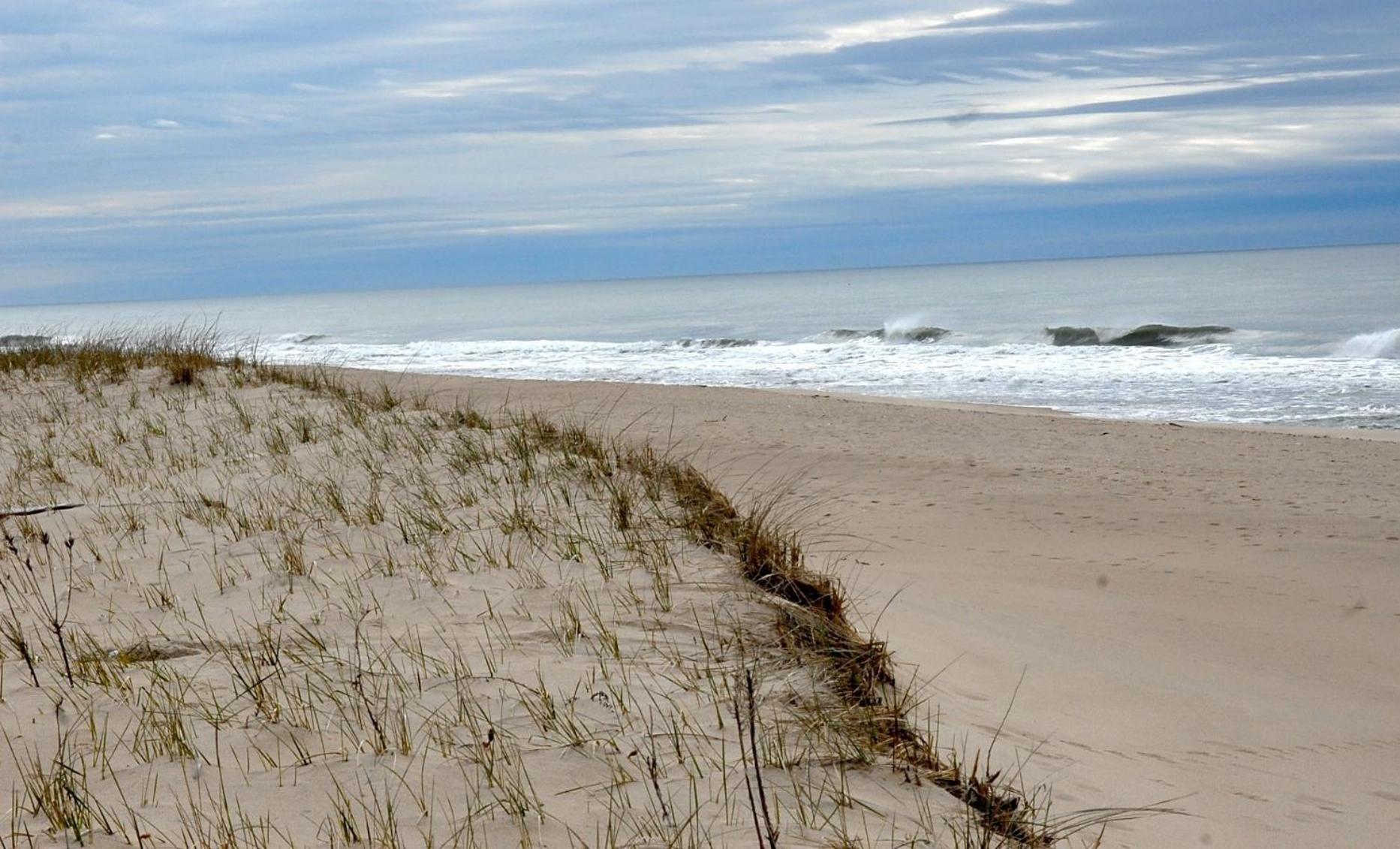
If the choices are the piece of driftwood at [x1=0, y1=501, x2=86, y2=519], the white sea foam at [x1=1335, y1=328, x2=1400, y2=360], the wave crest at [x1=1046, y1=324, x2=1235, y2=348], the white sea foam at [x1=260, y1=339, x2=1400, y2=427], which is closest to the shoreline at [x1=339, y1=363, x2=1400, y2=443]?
the white sea foam at [x1=260, y1=339, x2=1400, y2=427]

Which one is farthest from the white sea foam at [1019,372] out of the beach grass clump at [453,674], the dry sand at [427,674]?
the dry sand at [427,674]

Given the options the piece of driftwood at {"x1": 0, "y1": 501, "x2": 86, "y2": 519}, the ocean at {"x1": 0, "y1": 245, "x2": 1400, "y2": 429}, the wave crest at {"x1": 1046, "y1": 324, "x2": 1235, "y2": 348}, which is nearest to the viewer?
the piece of driftwood at {"x1": 0, "y1": 501, "x2": 86, "y2": 519}

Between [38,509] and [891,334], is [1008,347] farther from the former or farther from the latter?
[38,509]

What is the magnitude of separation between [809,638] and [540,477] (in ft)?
9.80

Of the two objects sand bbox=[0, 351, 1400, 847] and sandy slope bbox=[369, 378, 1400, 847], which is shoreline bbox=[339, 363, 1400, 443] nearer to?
sandy slope bbox=[369, 378, 1400, 847]

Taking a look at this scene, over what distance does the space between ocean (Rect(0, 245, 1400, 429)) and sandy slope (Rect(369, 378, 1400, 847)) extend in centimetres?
519

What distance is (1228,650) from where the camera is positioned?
491 cm

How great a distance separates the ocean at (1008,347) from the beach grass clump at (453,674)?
958 cm

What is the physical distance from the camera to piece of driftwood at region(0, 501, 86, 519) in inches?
237

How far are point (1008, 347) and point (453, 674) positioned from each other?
88.6 feet

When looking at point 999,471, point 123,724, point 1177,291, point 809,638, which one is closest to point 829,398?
point 999,471

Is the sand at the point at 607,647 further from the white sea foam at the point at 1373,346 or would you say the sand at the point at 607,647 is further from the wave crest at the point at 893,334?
the wave crest at the point at 893,334

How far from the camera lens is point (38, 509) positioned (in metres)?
6.14

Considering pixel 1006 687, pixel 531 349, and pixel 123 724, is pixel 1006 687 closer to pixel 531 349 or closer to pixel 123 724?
pixel 123 724
